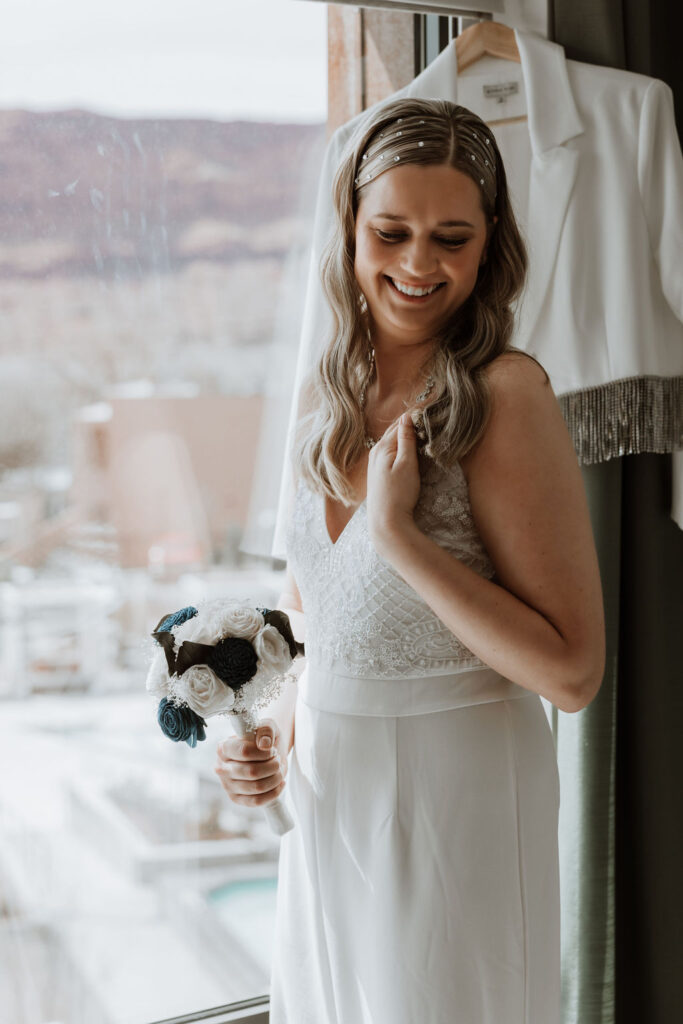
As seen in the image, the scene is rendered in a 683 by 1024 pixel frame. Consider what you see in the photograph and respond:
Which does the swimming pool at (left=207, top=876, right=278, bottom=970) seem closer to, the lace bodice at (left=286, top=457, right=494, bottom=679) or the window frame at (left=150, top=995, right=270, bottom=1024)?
the window frame at (left=150, top=995, right=270, bottom=1024)

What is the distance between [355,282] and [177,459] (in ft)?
2.17

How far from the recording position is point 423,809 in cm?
128

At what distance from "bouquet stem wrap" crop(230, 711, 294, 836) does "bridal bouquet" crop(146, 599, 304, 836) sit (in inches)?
2.2

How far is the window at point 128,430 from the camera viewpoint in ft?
5.87

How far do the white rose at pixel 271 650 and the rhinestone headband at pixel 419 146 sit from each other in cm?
66

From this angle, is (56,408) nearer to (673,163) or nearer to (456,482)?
(456,482)

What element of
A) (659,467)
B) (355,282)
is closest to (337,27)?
(355,282)

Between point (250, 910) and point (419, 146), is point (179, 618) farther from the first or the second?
point (250, 910)

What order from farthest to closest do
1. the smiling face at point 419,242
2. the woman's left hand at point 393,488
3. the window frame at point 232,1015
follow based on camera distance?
the window frame at point 232,1015 → the smiling face at point 419,242 → the woman's left hand at point 393,488

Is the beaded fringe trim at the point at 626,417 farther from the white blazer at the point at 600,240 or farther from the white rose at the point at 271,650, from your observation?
the white rose at the point at 271,650

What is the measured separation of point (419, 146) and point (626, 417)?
0.70 metres

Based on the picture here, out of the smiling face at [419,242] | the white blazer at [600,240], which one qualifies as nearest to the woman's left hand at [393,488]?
the smiling face at [419,242]

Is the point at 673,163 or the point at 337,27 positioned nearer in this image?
the point at 673,163

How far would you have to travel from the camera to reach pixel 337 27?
2006 mm
